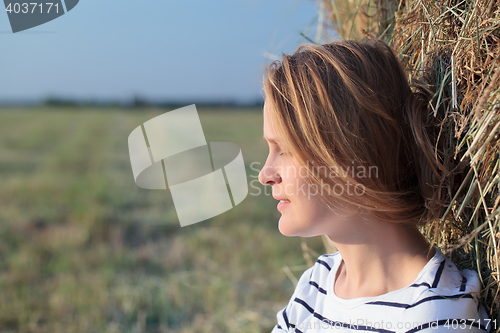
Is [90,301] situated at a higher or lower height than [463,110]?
lower

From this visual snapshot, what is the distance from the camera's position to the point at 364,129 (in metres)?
1.08

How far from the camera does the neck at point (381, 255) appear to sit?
111 centimetres

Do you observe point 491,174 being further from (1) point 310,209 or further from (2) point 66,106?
(2) point 66,106

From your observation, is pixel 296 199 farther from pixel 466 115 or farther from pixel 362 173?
pixel 466 115

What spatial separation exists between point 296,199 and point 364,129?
26cm

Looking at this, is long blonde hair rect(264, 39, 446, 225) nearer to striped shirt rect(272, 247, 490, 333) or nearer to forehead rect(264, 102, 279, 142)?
forehead rect(264, 102, 279, 142)

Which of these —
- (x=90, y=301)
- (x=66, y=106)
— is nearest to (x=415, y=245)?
(x=90, y=301)

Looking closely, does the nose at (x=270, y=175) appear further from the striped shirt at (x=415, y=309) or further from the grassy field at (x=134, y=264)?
the grassy field at (x=134, y=264)

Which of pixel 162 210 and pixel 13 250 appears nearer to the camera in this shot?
pixel 13 250

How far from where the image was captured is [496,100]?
945 millimetres

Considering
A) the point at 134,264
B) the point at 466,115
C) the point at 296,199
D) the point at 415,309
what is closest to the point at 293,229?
the point at 296,199

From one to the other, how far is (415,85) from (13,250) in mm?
3956

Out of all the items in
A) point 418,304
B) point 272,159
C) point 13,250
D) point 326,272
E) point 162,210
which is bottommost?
point 162,210

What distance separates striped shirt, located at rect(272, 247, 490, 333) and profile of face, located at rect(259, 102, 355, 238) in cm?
21
